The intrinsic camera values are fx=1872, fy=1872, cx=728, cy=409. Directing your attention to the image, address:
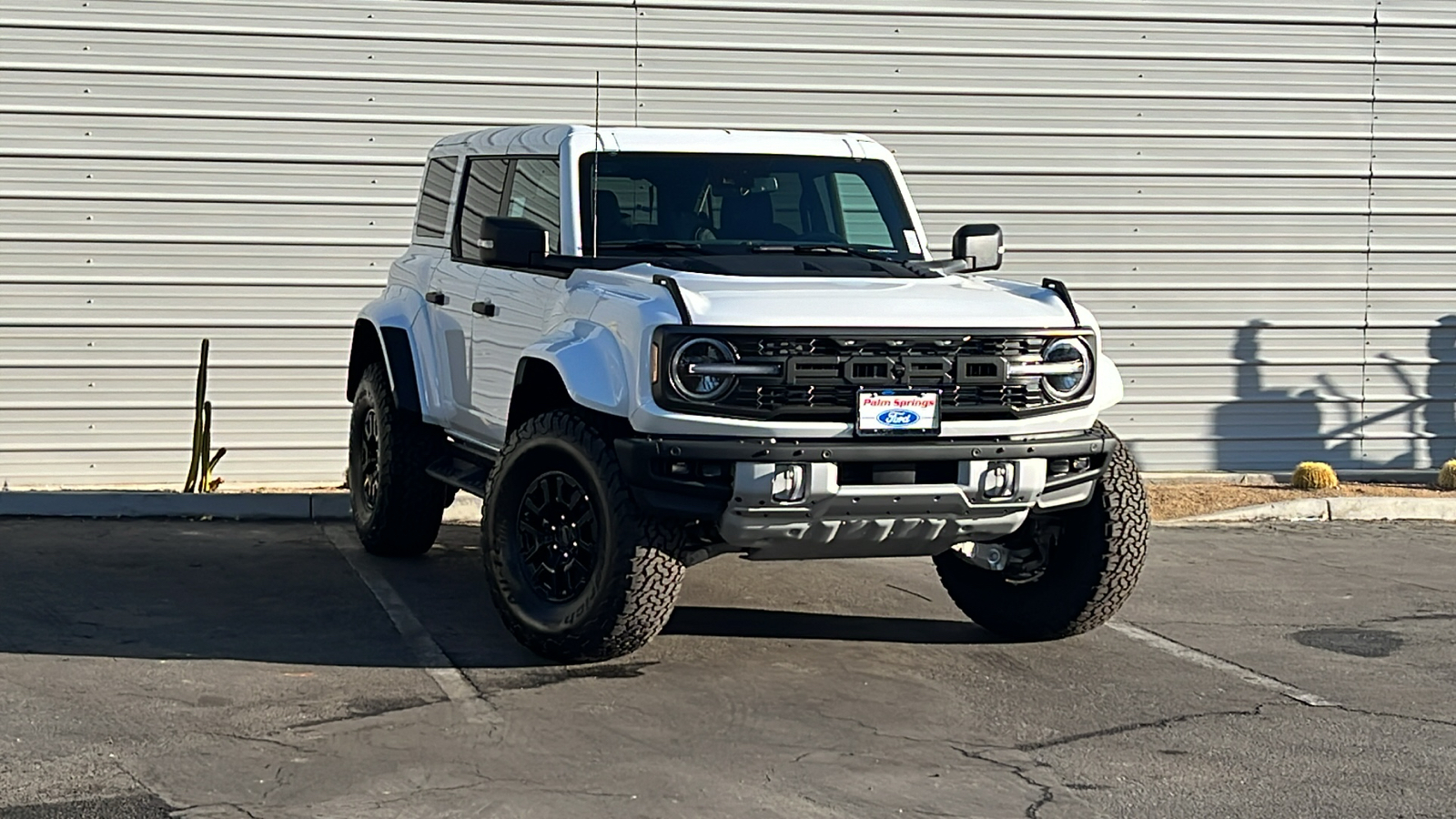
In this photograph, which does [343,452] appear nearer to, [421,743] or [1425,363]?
[421,743]

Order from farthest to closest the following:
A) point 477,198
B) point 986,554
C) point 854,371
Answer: point 477,198 → point 986,554 → point 854,371

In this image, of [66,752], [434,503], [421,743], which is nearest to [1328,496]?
[434,503]

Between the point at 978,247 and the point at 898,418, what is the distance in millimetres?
1750

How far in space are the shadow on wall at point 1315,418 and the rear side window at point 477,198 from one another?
682 centimetres

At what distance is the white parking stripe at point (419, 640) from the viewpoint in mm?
6340

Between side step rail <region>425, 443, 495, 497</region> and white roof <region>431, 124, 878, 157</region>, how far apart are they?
4.56 ft

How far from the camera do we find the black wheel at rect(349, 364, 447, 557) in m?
9.07

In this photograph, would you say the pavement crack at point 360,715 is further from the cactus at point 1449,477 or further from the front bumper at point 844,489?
the cactus at point 1449,477

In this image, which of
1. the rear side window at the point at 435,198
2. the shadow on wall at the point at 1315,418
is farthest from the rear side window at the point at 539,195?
the shadow on wall at the point at 1315,418

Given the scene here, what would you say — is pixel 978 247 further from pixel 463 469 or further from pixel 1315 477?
pixel 1315 477

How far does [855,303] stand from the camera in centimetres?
668

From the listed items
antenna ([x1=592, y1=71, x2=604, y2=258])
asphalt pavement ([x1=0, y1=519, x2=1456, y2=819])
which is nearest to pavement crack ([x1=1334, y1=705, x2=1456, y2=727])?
asphalt pavement ([x1=0, y1=519, x2=1456, y2=819])

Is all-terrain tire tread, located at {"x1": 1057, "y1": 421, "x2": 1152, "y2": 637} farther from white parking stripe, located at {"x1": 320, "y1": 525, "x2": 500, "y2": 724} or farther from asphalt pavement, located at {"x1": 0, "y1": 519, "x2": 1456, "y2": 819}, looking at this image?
white parking stripe, located at {"x1": 320, "y1": 525, "x2": 500, "y2": 724}

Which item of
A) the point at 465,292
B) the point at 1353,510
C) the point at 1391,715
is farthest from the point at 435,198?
the point at 1353,510
